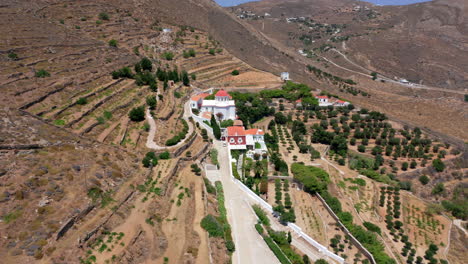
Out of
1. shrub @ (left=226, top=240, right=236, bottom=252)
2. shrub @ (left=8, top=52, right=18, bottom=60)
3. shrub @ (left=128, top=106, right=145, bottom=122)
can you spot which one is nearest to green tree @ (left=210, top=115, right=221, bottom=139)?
shrub @ (left=128, top=106, right=145, bottom=122)

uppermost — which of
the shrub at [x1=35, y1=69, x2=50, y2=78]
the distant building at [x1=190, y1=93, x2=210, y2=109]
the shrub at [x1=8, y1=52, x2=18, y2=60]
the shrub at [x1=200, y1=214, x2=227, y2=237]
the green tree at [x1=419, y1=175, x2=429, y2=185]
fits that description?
the shrub at [x1=8, y1=52, x2=18, y2=60]

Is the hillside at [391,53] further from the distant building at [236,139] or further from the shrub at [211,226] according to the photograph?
the shrub at [211,226]

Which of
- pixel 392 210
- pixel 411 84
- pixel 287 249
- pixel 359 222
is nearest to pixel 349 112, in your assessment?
pixel 392 210

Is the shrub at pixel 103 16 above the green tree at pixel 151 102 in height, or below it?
above

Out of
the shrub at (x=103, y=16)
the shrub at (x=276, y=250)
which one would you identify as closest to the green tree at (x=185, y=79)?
the shrub at (x=103, y=16)

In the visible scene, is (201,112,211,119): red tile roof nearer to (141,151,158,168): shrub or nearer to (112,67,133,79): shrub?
(112,67,133,79): shrub
